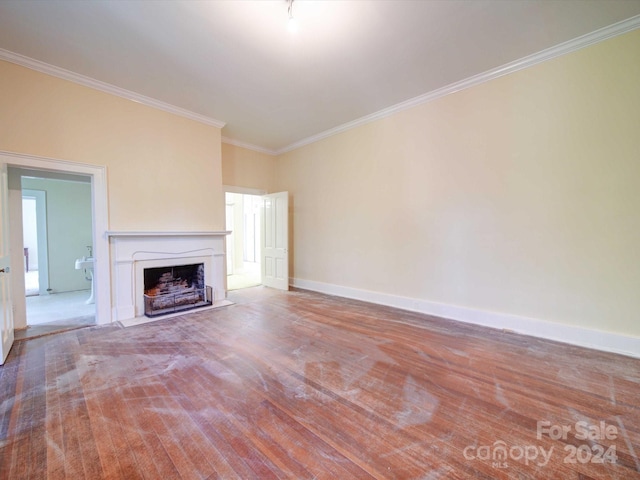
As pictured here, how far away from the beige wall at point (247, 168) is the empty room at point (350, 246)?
79 cm

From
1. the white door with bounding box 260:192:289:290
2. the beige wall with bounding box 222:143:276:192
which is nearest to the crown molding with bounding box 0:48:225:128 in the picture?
the beige wall with bounding box 222:143:276:192

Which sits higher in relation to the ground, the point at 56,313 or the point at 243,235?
the point at 243,235

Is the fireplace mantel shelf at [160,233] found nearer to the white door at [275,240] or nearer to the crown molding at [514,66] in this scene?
the white door at [275,240]

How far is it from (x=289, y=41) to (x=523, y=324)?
419 cm

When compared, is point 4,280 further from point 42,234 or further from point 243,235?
point 243,235

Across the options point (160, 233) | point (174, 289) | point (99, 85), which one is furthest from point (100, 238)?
point (99, 85)

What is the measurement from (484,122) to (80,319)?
20.4 ft

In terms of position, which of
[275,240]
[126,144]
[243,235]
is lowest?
[275,240]

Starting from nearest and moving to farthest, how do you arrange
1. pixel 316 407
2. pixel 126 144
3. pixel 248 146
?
pixel 316 407, pixel 126 144, pixel 248 146

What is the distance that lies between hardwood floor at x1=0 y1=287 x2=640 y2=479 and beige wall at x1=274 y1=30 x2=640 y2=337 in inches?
28.1

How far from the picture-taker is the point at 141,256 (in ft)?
12.4

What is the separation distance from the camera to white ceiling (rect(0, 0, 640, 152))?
2.30 meters

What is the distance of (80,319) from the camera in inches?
144

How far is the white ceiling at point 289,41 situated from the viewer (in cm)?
230
